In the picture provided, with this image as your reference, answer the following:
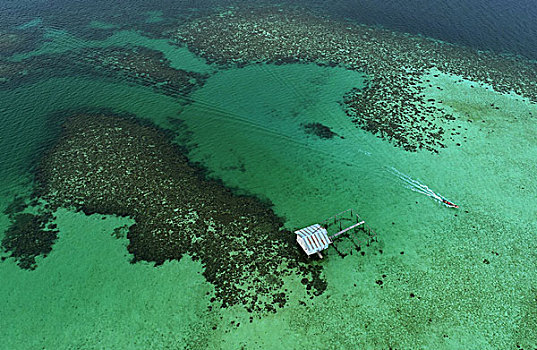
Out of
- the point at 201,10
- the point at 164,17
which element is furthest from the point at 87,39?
the point at 201,10

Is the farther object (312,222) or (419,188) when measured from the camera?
(419,188)

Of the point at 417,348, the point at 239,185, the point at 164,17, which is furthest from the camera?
the point at 164,17

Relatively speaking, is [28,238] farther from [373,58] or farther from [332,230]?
[373,58]

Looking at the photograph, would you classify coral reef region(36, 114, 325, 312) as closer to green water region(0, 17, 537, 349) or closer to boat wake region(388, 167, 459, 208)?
green water region(0, 17, 537, 349)

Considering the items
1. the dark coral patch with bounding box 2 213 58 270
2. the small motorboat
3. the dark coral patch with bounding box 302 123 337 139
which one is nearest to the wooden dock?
the small motorboat

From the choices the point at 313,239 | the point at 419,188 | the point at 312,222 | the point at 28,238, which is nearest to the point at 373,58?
the point at 419,188

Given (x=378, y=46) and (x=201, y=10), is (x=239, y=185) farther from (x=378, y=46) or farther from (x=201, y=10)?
(x=201, y=10)

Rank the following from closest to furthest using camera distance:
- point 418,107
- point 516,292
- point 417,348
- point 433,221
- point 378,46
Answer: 1. point 417,348
2. point 516,292
3. point 433,221
4. point 418,107
5. point 378,46
